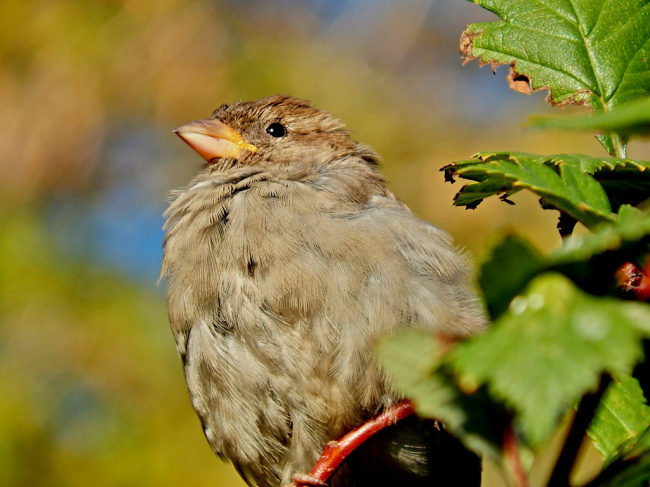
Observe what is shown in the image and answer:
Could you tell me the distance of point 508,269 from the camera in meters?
0.82

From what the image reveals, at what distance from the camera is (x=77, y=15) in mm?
7031

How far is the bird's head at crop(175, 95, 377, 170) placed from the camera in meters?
3.87

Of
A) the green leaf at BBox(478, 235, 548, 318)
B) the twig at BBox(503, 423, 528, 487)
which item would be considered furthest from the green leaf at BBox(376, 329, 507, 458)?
the green leaf at BBox(478, 235, 548, 318)

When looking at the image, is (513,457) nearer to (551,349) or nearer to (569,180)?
(551,349)

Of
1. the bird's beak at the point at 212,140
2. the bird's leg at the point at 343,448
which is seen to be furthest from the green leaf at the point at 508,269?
the bird's beak at the point at 212,140

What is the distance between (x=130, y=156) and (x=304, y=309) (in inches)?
183

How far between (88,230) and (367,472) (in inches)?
156

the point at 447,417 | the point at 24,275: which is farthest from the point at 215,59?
the point at 447,417

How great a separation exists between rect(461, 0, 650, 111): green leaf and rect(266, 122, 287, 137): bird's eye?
1.93 m

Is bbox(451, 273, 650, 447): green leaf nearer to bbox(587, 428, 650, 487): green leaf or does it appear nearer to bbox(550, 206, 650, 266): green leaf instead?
bbox(550, 206, 650, 266): green leaf

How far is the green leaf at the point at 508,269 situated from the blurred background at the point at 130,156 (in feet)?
15.0

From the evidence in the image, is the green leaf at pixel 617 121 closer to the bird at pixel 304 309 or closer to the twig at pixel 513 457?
the twig at pixel 513 457

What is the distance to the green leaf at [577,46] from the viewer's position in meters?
2.02

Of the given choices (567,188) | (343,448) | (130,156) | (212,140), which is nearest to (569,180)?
(567,188)
